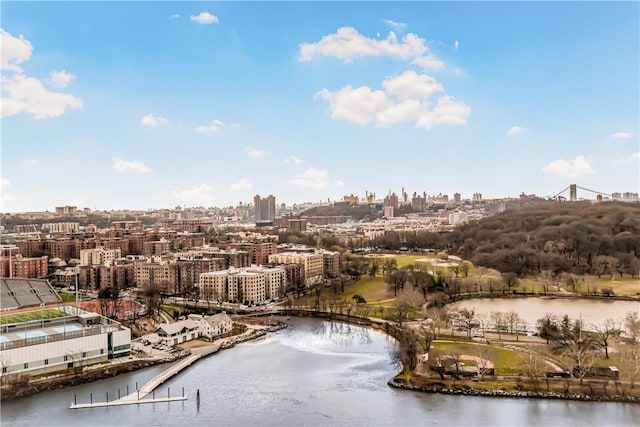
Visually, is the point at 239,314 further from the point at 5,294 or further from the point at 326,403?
the point at 326,403

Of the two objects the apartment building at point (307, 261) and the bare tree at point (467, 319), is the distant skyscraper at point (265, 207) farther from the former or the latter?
the bare tree at point (467, 319)

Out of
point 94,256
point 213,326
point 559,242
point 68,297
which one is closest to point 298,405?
point 213,326

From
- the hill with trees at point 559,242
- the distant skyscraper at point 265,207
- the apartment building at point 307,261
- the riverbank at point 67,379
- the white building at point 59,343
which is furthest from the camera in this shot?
the distant skyscraper at point 265,207

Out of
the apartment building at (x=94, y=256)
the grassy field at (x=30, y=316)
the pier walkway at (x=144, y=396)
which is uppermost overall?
the apartment building at (x=94, y=256)

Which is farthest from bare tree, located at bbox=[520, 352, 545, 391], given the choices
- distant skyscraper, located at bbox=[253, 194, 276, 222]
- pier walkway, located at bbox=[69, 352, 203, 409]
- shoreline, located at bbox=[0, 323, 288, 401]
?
distant skyscraper, located at bbox=[253, 194, 276, 222]

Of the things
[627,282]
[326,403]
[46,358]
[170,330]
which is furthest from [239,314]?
[627,282]

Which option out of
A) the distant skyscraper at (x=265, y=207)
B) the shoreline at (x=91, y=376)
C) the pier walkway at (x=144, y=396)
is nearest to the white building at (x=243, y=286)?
the shoreline at (x=91, y=376)

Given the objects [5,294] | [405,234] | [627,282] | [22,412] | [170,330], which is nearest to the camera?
[22,412]
